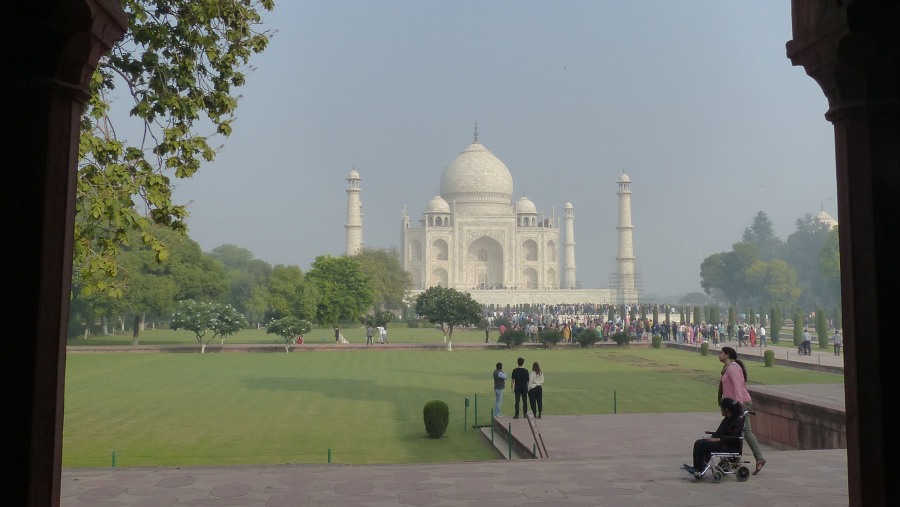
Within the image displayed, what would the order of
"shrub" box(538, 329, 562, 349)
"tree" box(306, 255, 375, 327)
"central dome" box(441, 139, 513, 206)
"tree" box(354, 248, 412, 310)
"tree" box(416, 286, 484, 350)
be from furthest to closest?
"central dome" box(441, 139, 513, 206) < "tree" box(354, 248, 412, 310) < "tree" box(306, 255, 375, 327) < "tree" box(416, 286, 484, 350) < "shrub" box(538, 329, 562, 349)

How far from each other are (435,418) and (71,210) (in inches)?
244

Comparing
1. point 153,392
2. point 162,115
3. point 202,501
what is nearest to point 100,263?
point 162,115

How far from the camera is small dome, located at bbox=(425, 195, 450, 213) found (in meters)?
56.9

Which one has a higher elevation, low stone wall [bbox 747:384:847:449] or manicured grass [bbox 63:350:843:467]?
low stone wall [bbox 747:384:847:449]

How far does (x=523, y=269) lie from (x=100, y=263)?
174ft

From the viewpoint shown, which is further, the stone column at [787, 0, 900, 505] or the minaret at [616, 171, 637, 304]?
the minaret at [616, 171, 637, 304]

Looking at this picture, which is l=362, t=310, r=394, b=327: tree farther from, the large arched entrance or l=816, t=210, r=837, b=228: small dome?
l=816, t=210, r=837, b=228: small dome

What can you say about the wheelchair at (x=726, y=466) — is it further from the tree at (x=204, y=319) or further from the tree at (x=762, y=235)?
the tree at (x=762, y=235)

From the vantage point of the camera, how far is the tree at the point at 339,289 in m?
23.9

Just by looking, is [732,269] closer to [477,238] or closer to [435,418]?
[477,238]

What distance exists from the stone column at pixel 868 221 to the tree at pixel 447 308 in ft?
64.9

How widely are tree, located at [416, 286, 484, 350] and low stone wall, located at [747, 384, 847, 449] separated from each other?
14601 millimetres

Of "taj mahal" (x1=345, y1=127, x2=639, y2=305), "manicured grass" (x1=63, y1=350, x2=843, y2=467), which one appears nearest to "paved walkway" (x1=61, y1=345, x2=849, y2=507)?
"manicured grass" (x1=63, y1=350, x2=843, y2=467)

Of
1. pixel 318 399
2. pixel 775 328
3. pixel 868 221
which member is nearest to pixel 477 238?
pixel 775 328
